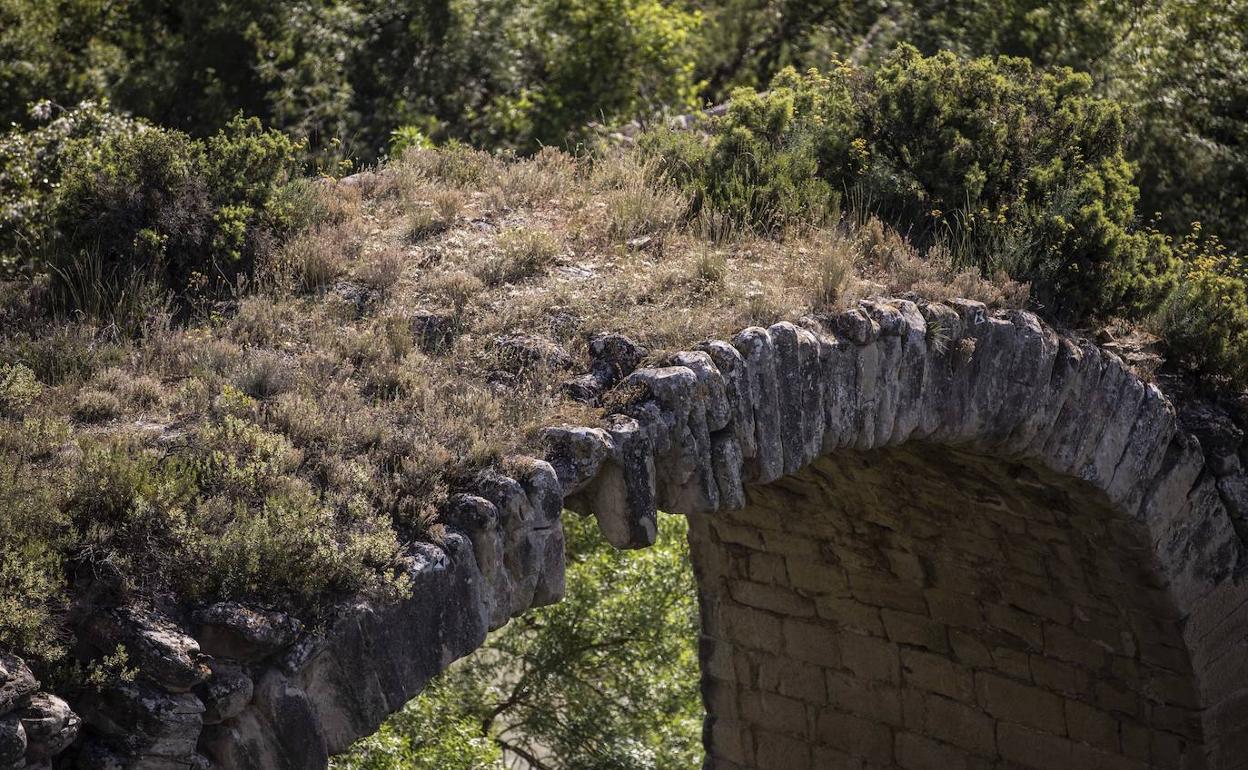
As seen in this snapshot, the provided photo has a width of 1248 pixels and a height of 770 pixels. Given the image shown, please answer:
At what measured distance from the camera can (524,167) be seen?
22.3 feet

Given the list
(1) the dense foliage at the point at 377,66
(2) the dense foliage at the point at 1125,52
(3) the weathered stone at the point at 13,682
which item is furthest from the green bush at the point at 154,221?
(1) the dense foliage at the point at 377,66

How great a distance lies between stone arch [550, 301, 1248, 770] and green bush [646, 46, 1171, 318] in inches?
20.2

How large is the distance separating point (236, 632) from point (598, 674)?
7034 mm

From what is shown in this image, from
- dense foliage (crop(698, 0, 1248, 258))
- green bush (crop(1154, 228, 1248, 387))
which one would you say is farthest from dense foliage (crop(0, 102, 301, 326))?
dense foliage (crop(698, 0, 1248, 258))

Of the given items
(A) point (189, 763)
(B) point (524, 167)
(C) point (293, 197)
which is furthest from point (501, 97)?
(A) point (189, 763)

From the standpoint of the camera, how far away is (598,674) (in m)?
10.5

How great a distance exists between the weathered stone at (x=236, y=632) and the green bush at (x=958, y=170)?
10.2ft

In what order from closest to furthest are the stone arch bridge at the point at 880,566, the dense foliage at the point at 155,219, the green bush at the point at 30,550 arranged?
the green bush at the point at 30,550 < the stone arch bridge at the point at 880,566 < the dense foliage at the point at 155,219

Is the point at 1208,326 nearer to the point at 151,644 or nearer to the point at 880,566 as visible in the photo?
the point at 880,566

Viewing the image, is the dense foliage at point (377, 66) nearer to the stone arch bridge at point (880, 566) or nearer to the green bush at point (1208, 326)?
the stone arch bridge at point (880, 566)

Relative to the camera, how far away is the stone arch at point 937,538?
16.3 ft

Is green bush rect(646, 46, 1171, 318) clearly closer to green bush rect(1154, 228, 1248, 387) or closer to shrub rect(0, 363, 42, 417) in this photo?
green bush rect(1154, 228, 1248, 387)

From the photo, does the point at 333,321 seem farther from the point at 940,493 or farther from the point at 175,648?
the point at 940,493

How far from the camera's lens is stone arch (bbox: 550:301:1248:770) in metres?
4.98
